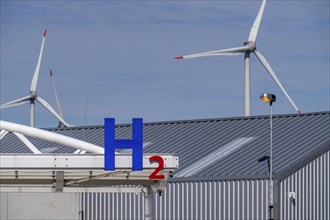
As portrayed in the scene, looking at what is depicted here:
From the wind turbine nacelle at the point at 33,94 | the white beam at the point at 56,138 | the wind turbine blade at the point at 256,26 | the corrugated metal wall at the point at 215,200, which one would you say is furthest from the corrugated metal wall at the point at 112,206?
the wind turbine nacelle at the point at 33,94

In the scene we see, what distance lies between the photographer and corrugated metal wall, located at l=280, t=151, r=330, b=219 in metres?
48.1

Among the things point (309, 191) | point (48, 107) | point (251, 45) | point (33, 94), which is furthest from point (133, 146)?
point (33, 94)

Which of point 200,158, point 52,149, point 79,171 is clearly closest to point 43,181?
point 79,171

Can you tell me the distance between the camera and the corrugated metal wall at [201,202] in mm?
47969

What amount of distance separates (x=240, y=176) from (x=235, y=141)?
28.2 feet

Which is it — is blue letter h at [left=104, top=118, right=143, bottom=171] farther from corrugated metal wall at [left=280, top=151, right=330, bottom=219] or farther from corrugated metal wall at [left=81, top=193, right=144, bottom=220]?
corrugated metal wall at [left=81, top=193, right=144, bottom=220]

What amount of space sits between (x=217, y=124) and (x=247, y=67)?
12.8 meters

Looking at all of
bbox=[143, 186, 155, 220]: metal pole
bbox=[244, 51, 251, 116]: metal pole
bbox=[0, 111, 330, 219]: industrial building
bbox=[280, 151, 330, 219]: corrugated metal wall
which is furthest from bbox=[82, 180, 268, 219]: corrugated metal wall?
bbox=[244, 51, 251, 116]: metal pole

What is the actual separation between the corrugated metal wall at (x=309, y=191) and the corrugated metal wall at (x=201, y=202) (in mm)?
1265

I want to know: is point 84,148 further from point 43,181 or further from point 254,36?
point 254,36

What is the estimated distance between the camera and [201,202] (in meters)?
50.2

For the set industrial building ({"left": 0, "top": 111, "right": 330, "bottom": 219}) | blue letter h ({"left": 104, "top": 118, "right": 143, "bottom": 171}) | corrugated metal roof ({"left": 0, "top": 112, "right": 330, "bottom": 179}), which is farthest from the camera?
corrugated metal roof ({"left": 0, "top": 112, "right": 330, "bottom": 179})

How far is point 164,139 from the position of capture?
2440 inches

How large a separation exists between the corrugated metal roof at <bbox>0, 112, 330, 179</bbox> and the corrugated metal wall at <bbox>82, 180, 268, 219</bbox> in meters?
0.72
